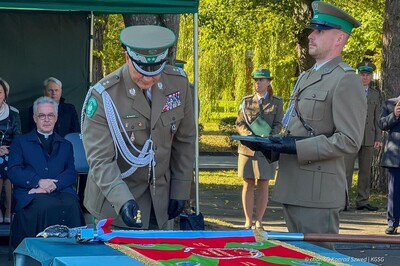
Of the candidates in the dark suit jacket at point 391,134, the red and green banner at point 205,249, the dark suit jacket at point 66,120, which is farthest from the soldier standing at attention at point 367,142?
the red and green banner at point 205,249

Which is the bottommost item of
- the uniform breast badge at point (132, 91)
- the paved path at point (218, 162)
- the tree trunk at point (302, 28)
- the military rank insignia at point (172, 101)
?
the paved path at point (218, 162)

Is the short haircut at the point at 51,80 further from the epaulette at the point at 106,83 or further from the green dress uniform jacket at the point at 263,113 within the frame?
the epaulette at the point at 106,83

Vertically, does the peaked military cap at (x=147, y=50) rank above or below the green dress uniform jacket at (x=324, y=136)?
above

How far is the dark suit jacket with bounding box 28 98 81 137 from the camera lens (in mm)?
10375

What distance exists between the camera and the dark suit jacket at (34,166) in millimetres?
8594

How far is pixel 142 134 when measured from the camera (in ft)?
17.8

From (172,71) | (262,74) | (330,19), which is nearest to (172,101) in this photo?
(172,71)

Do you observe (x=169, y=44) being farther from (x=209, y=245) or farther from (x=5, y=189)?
(x=5, y=189)

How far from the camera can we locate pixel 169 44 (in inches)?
208

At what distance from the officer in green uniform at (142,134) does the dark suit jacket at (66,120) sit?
487 centimetres

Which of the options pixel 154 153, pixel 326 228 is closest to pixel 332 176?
pixel 326 228

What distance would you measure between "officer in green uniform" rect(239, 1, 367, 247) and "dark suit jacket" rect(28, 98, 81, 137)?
5058mm

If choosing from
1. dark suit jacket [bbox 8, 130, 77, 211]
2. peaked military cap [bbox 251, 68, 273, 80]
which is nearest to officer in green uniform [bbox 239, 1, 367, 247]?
dark suit jacket [bbox 8, 130, 77, 211]

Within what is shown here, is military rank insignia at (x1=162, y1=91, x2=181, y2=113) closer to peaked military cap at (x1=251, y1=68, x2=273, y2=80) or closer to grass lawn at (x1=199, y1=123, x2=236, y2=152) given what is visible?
peaked military cap at (x1=251, y1=68, x2=273, y2=80)
